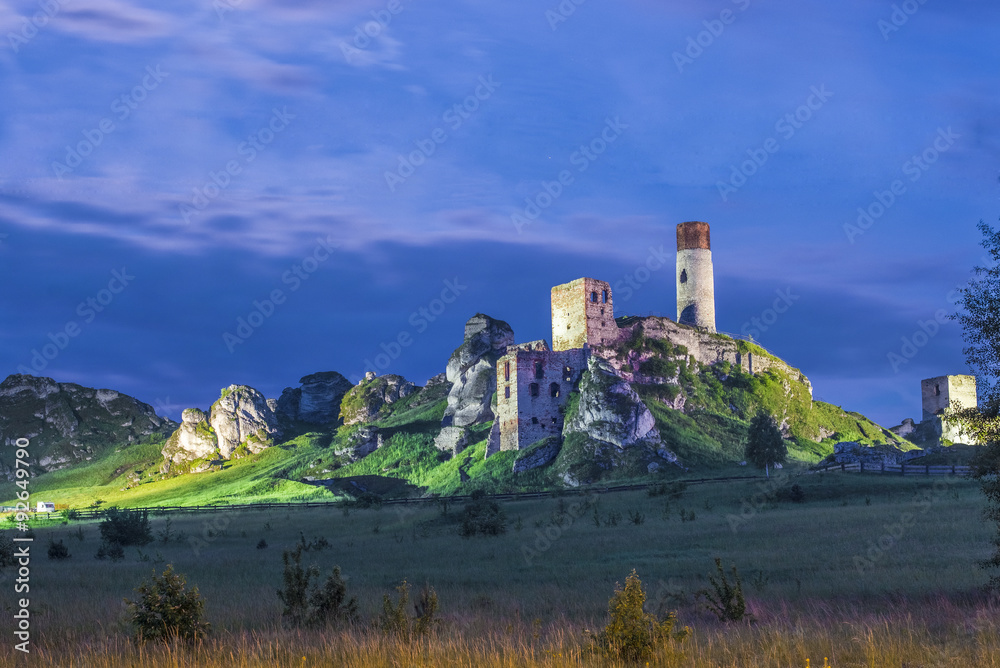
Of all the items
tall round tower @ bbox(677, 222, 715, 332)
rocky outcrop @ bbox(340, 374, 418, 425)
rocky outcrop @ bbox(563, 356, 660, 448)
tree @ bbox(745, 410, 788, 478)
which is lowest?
tree @ bbox(745, 410, 788, 478)

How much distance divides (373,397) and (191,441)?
28992mm

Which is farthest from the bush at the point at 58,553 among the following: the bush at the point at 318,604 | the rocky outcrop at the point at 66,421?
the rocky outcrop at the point at 66,421

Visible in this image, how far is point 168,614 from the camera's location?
1415 centimetres

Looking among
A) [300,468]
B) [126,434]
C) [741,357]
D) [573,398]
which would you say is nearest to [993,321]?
[573,398]

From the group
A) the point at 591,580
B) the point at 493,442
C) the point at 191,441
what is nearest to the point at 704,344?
the point at 493,442

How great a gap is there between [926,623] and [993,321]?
26.6 ft

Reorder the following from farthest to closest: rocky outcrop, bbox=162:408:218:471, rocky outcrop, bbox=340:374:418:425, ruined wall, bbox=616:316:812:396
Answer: rocky outcrop, bbox=340:374:418:425, rocky outcrop, bbox=162:408:218:471, ruined wall, bbox=616:316:812:396

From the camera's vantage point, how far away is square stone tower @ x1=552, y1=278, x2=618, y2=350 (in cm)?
9694

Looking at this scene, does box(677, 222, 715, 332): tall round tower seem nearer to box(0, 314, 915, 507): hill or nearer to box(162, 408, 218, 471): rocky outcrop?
box(0, 314, 915, 507): hill

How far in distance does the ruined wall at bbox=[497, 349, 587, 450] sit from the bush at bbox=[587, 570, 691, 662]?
78.8 m

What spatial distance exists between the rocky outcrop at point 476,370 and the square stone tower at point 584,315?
1401cm

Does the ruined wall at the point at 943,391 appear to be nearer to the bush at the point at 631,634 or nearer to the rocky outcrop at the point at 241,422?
the rocky outcrop at the point at 241,422

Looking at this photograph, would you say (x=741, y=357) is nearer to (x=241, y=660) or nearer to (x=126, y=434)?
(x=241, y=660)

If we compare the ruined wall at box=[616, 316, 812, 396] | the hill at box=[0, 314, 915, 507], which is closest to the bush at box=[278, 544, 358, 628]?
the hill at box=[0, 314, 915, 507]
